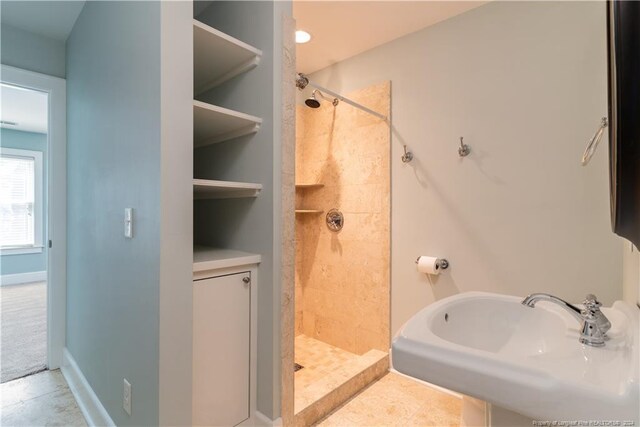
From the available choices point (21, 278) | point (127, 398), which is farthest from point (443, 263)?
point (21, 278)

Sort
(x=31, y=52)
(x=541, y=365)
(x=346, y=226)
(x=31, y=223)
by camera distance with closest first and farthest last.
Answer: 1. (x=541, y=365)
2. (x=31, y=52)
3. (x=346, y=226)
4. (x=31, y=223)

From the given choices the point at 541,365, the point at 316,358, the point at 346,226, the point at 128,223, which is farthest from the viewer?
the point at 346,226

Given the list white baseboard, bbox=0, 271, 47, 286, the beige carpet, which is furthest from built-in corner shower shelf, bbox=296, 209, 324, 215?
white baseboard, bbox=0, 271, 47, 286

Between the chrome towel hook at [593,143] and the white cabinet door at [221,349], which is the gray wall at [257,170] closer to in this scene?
the white cabinet door at [221,349]

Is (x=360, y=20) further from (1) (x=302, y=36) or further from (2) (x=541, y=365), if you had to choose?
(2) (x=541, y=365)

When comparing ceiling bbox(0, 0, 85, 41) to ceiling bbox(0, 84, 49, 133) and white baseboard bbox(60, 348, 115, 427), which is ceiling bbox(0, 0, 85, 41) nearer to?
ceiling bbox(0, 84, 49, 133)

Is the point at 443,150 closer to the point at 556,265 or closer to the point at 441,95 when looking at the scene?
the point at 441,95

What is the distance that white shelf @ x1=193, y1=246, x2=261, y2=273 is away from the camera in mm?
1283

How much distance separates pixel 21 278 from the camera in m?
5.01

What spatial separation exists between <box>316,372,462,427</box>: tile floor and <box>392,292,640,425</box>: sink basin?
0.93 metres

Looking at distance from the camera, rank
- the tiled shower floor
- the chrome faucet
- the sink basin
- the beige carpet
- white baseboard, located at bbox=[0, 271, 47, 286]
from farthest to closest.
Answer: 1. white baseboard, located at bbox=[0, 271, 47, 286]
2. the beige carpet
3. the tiled shower floor
4. the chrome faucet
5. the sink basin

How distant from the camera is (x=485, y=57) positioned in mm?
1882

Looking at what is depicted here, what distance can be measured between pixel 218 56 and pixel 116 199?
0.86 m

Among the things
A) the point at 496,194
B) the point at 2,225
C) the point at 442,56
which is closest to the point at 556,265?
the point at 496,194
